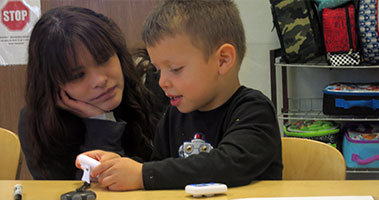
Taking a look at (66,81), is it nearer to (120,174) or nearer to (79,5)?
(120,174)

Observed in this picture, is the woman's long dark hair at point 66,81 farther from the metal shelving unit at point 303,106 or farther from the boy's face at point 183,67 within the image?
the metal shelving unit at point 303,106

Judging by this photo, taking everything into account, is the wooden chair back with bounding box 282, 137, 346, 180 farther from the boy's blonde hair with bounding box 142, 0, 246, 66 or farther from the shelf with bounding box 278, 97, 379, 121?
the shelf with bounding box 278, 97, 379, 121

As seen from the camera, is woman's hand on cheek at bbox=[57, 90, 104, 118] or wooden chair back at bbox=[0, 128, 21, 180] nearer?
woman's hand on cheek at bbox=[57, 90, 104, 118]

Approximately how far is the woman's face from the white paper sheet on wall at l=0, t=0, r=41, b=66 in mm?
1847

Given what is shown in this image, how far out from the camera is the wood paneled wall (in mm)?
2984

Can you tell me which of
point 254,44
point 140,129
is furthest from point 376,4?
point 140,129

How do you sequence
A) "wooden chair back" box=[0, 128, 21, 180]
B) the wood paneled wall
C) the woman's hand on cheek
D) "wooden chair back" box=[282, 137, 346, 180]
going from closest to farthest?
1. "wooden chair back" box=[282, 137, 346, 180]
2. the woman's hand on cheek
3. "wooden chair back" box=[0, 128, 21, 180]
4. the wood paneled wall

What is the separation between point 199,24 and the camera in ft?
3.70

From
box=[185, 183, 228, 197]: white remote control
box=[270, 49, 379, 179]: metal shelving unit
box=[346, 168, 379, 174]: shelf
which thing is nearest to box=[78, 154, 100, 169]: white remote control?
box=[185, 183, 228, 197]: white remote control

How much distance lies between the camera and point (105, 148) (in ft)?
4.43

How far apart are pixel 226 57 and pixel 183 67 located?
115 mm

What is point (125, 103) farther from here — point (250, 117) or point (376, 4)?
point (376, 4)

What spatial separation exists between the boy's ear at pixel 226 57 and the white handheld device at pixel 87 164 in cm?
36

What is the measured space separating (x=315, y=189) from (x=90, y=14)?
32.3 inches
